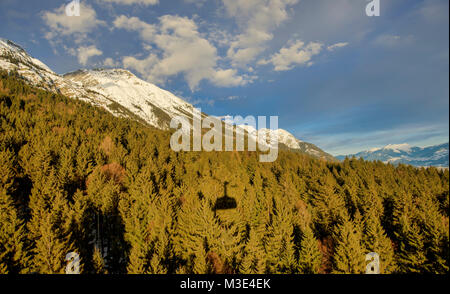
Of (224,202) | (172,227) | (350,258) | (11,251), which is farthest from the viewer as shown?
(224,202)

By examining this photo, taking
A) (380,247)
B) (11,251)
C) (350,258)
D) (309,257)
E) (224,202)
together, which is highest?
(224,202)

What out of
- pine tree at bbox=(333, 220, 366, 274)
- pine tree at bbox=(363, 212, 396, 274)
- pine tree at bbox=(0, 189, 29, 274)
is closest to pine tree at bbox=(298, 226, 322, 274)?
pine tree at bbox=(333, 220, 366, 274)

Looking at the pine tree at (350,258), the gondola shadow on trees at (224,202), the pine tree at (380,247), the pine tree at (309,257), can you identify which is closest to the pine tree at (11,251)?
the pine tree at (309,257)

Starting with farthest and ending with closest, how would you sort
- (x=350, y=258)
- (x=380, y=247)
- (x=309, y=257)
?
(x=380, y=247) < (x=309, y=257) < (x=350, y=258)

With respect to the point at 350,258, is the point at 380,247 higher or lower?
lower

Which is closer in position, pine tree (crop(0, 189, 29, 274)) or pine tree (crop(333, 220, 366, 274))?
pine tree (crop(0, 189, 29, 274))

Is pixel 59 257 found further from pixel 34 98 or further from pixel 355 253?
pixel 34 98

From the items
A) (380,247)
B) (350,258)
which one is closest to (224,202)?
(350,258)

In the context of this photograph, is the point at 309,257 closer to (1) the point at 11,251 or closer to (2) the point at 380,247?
(2) the point at 380,247

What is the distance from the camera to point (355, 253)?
2508 cm

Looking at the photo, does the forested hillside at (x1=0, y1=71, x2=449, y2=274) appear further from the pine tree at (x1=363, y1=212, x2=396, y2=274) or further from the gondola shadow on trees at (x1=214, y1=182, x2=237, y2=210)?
the gondola shadow on trees at (x1=214, y1=182, x2=237, y2=210)

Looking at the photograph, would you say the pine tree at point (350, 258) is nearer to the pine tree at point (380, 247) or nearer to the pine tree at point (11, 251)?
the pine tree at point (380, 247)
